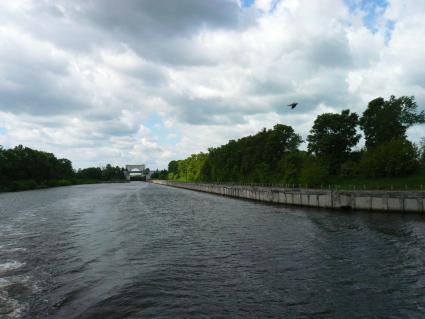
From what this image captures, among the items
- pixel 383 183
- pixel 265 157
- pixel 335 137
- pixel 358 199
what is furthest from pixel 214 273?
pixel 265 157

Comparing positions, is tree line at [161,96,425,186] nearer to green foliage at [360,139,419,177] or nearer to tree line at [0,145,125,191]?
green foliage at [360,139,419,177]

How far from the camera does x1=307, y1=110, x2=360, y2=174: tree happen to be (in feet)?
325

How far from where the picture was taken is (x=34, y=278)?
18.4 m

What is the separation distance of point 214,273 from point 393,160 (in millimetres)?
69010

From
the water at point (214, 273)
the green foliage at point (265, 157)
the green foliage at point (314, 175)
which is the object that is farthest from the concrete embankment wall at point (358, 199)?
the green foliage at point (265, 157)

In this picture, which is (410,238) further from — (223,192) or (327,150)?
(223,192)

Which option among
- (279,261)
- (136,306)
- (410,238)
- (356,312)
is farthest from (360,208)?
(136,306)

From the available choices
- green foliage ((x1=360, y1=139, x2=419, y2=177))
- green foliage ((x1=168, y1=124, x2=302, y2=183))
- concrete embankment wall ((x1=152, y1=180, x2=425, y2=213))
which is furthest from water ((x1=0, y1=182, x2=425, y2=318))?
green foliage ((x1=168, y1=124, x2=302, y2=183))

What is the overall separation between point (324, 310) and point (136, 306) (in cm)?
760

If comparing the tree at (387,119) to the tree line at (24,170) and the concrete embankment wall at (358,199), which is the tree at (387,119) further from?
the tree line at (24,170)

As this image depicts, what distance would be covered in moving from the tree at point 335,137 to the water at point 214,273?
6612 centimetres

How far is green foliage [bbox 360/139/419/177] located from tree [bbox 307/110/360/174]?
1777 cm

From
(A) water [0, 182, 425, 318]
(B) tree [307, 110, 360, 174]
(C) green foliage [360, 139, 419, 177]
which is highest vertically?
(B) tree [307, 110, 360, 174]

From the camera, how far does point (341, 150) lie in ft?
330
